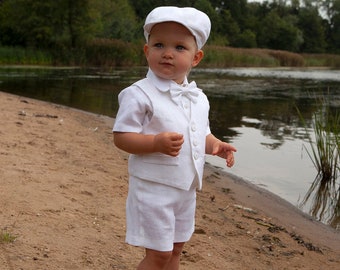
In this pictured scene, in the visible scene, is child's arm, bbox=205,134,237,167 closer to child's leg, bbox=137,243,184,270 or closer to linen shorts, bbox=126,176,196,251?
linen shorts, bbox=126,176,196,251

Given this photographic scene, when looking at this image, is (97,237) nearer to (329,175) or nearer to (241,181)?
(241,181)

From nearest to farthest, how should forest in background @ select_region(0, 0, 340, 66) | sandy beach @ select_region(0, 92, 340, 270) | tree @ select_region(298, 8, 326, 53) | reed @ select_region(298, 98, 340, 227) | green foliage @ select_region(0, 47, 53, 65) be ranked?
sandy beach @ select_region(0, 92, 340, 270) → reed @ select_region(298, 98, 340, 227) → green foliage @ select_region(0, 47, 53, 65) → forest in background @ select_region(0, 0, 340, 66) → tree @ select_region(298, 8, 326, 53)

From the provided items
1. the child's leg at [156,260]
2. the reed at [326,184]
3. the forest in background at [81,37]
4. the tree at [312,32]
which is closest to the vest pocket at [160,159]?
the child's leg at [156,260]

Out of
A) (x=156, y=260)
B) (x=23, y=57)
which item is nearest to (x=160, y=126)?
(x=156, y=260)

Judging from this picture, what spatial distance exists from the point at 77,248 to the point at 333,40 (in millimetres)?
84757

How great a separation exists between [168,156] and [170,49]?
43 centimetres

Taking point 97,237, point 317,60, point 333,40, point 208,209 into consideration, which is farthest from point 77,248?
point 333,40

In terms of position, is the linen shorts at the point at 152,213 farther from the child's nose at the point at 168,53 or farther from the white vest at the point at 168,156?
the child's nose at the point at 168,53

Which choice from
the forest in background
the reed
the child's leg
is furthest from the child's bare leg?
the forest in background

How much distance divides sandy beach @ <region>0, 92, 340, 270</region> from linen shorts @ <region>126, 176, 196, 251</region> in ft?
2.29

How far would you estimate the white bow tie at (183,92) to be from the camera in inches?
83.4

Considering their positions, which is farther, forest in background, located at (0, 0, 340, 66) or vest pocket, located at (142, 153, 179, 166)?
forest in background, located at (0, 0, 340, 66)

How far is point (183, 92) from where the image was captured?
216cm

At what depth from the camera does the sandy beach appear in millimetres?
2789
